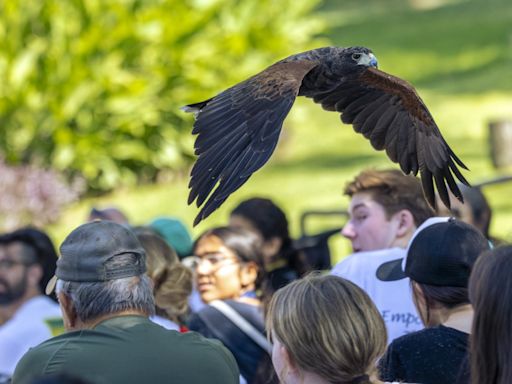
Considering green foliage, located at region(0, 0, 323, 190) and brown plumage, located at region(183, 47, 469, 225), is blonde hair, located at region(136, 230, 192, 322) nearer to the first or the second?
brown plumage, located at region(183, 47, 469, 225)

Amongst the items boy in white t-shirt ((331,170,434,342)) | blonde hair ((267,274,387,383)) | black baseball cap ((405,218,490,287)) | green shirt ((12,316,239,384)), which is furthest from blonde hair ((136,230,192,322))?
blonde hair ((267,274,387,383))

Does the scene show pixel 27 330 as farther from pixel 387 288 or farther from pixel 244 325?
pixel 387 288

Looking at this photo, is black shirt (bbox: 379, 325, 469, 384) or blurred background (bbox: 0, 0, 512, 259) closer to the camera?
black shirt (bbox: 379, 325, 469, 384)

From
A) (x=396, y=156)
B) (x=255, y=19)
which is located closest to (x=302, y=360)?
(x=396, y=156)

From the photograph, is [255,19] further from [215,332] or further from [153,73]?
[215,332]

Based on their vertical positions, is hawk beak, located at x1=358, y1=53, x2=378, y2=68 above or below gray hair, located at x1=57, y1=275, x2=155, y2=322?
above

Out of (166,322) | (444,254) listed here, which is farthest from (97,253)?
(166,322)

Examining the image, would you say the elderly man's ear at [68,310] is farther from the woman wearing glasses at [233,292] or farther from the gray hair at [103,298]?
the woman wearing glasses at [233,292]

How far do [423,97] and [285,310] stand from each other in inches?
816

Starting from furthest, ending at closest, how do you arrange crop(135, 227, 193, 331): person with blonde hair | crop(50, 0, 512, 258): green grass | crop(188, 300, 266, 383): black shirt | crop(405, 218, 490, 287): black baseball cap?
crop(50, 0, 512, 258): green grass
crop(188, 300, 266, 383): black shirt
crop(135, 227, 193, 331): person with blonde hair
crop(405, 218, 490, 287): black baseball cap

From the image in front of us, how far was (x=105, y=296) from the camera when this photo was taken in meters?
3.23

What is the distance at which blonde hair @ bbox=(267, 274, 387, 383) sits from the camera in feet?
9.79

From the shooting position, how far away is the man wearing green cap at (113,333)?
299 cm

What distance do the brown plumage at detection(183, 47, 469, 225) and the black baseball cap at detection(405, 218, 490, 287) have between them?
2.60 ft
